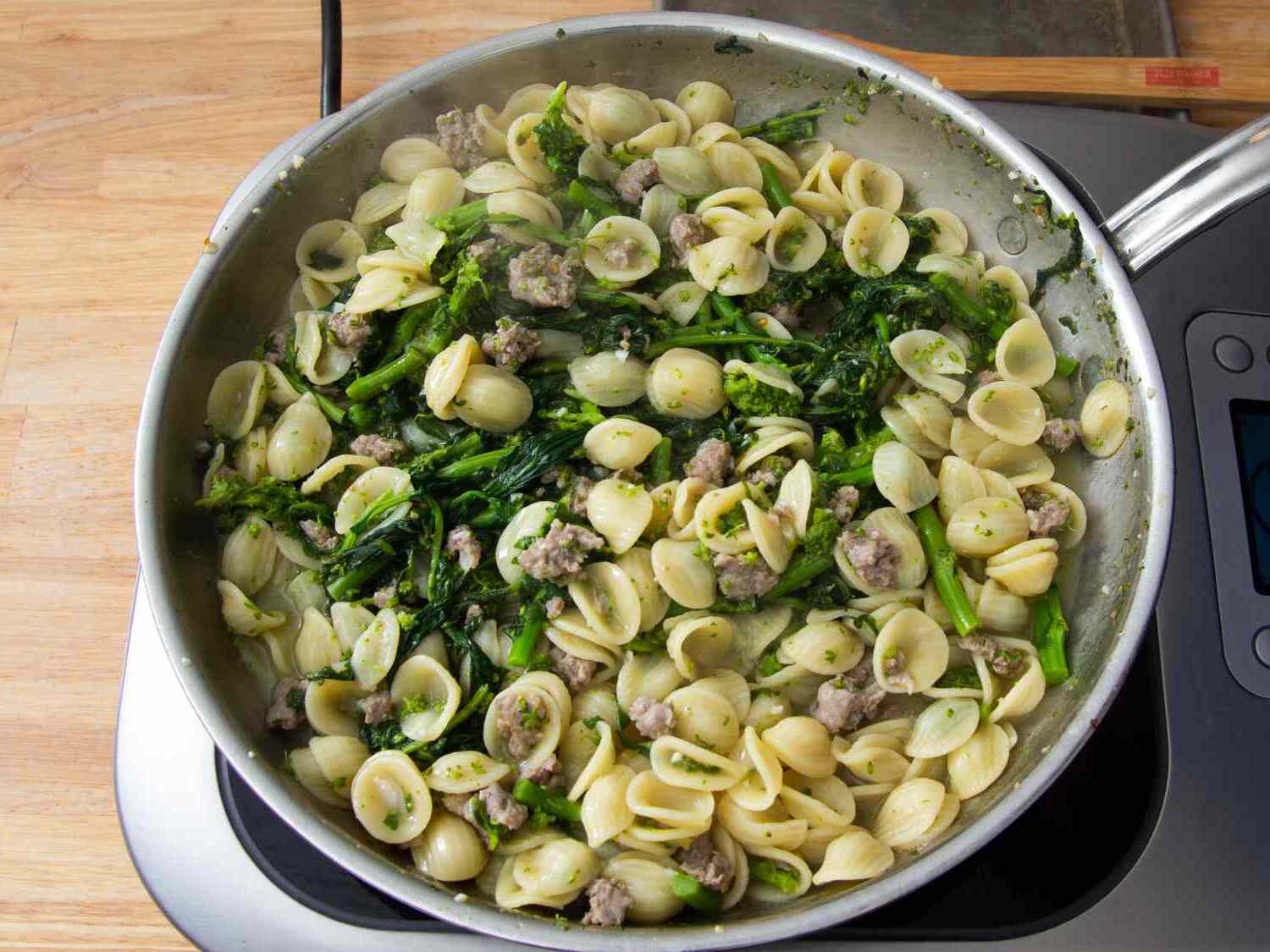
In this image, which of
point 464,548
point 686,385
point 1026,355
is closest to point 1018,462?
point 1026,355

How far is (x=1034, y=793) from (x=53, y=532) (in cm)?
168

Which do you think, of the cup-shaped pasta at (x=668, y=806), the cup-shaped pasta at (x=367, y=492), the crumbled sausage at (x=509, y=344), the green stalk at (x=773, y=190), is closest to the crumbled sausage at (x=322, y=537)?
the cup-shaped pasta at (x=367, y=492)

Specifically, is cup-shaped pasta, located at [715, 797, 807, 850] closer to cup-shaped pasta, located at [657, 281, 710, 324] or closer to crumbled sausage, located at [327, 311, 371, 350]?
cup-shaped pasta, located at [657, 281, 710, 324]

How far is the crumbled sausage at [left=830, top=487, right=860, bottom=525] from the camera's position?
145 cm

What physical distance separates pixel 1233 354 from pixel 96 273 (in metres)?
2.11

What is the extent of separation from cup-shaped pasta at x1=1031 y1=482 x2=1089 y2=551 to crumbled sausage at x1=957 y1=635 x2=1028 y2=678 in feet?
0.66

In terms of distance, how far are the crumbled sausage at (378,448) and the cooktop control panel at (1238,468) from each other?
1.26 m

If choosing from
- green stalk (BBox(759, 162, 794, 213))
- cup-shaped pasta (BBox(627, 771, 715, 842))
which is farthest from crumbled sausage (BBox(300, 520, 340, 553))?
green stalk (BBox(759, 162, 794, 213))

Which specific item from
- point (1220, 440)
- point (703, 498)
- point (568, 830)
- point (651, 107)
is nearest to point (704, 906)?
point (568, 830)

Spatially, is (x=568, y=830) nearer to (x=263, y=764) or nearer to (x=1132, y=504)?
(x=263, y=764)

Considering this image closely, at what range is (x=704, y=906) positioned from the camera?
1.29 metres

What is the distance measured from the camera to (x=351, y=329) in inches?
60.5

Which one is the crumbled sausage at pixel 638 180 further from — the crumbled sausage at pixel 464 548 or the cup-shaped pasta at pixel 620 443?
the crumbled sausage at pixel 464 548

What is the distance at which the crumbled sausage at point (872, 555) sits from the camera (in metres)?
1.39
